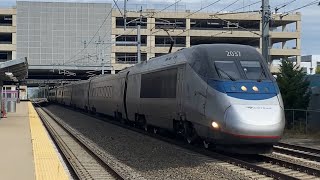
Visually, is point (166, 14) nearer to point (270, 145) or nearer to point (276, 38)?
point (276, 38)

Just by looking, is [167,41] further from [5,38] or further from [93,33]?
[5,38]

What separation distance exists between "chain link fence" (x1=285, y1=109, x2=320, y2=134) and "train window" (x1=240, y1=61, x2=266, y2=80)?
9.90m

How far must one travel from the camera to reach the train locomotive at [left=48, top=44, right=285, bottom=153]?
12.2m

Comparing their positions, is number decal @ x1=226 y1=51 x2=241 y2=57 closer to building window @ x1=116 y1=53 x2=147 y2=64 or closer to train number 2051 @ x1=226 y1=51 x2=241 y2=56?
train number 2051 @ x1=226 y1=51 x2=241 y2=56

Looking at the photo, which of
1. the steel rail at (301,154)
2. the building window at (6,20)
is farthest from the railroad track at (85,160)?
the building window at (6,20)

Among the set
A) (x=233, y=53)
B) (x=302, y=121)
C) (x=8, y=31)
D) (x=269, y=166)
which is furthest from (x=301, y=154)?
(x=8, y=31)

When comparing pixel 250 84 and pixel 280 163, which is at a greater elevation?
pixel 250 84

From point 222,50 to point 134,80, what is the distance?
9.22m

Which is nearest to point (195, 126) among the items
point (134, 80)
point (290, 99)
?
point (134, 80)

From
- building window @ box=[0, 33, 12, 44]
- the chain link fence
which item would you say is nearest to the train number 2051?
the chain link fence

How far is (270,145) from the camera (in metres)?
12.7

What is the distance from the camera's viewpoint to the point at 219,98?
41.7 feet

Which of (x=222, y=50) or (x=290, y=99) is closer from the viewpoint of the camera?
(x=222, y=50)

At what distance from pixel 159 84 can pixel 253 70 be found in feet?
17.6
